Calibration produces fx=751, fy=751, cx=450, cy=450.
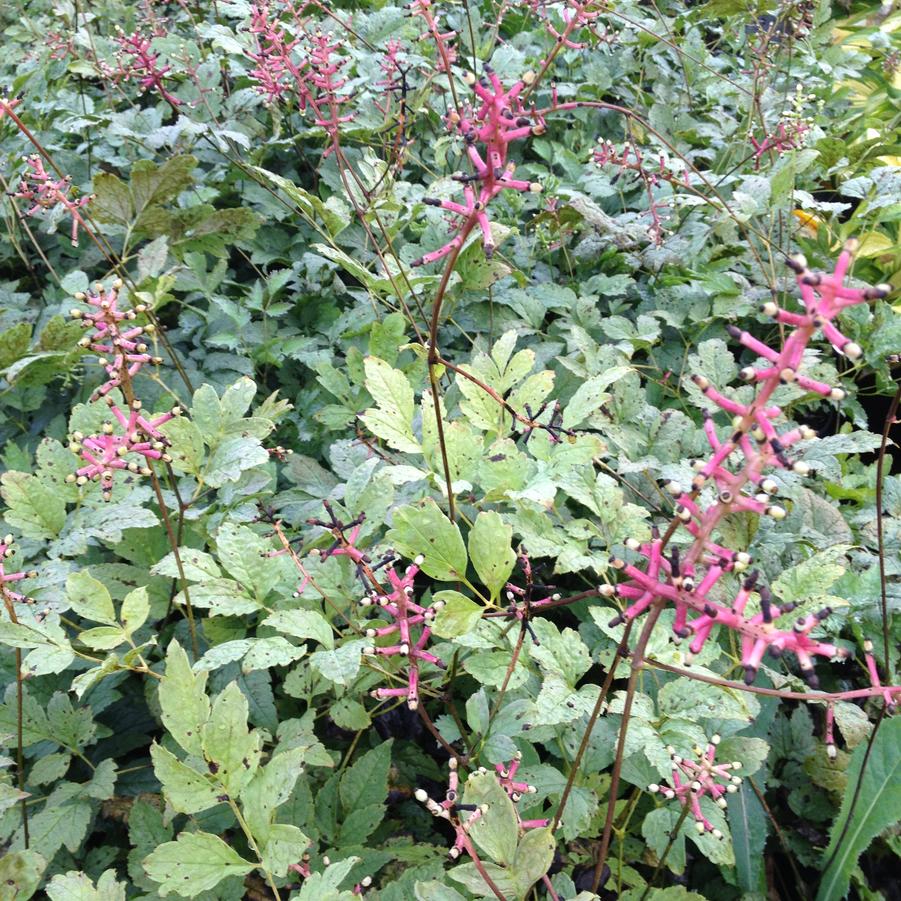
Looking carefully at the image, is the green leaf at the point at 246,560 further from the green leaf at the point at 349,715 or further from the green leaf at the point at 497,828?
the green leaf at the point at 497,828

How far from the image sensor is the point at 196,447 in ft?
4.01

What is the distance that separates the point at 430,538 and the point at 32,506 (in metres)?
0.69

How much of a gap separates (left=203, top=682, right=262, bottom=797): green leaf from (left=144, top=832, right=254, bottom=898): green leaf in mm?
67

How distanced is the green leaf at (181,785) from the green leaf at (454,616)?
1.19ft

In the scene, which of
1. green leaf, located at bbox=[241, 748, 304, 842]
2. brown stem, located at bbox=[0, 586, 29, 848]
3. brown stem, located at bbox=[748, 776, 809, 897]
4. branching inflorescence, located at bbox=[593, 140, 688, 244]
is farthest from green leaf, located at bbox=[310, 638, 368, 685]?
branching inflorescence, located at bbox=[593, 140, 688, 244]

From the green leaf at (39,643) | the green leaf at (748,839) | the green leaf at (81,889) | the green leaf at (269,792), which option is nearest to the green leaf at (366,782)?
the green leaf at (269,792)

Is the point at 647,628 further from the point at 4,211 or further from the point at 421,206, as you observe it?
the point at 4,211

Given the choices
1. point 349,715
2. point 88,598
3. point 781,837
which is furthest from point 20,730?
point 781,837

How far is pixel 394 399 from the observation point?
3.90 feet

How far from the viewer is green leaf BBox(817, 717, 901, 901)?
3.67 ft

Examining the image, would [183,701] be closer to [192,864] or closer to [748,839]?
[192,864]

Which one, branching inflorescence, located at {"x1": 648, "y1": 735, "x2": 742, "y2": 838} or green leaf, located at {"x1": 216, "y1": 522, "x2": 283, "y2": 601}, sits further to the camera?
green leaf, located at {"x1": 216, "y1": 522, "x2": 283, "y2": 601}

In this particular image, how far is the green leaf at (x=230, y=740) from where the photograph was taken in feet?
3.08

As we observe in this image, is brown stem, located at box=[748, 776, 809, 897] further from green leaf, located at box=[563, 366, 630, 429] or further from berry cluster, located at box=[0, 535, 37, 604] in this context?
berry cluster, located at box=[0, 535, 37, 604]
